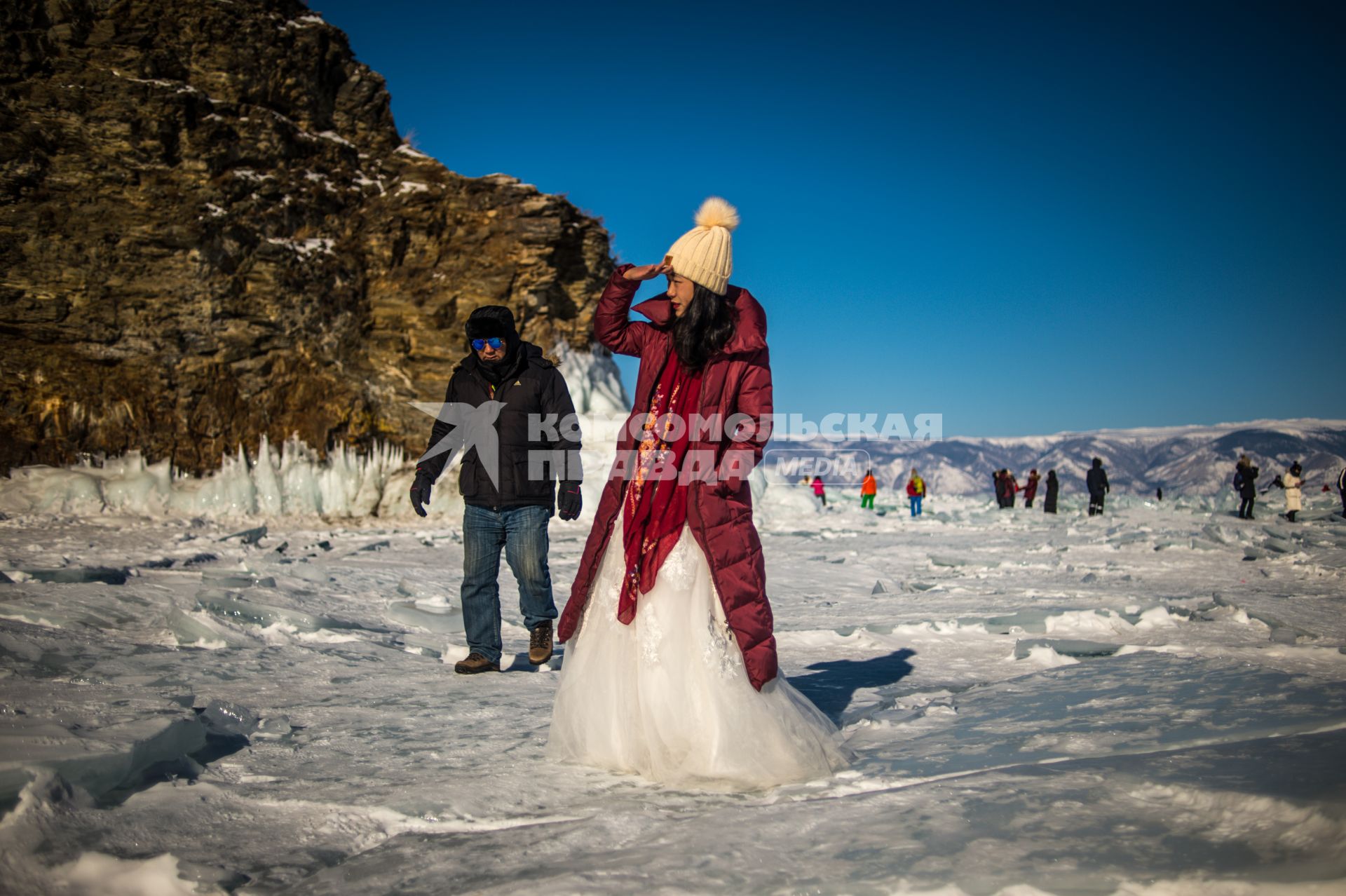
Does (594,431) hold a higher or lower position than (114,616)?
higher

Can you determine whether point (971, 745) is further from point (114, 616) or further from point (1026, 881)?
point (114, 616)

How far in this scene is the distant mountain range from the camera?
207ft

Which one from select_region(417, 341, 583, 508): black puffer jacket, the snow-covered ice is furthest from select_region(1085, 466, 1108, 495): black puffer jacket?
select_region(417, 341, 583, 508): black puffer jacket

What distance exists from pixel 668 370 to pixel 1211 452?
3798 inches

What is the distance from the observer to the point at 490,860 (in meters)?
1.93

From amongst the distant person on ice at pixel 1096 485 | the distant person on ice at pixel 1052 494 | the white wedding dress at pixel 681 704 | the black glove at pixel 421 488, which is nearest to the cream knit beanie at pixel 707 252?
the white wedding dress at pixel 681 704

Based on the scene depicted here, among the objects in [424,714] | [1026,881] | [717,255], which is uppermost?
[717,255]

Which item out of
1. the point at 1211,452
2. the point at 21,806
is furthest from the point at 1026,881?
the point at 1211,452

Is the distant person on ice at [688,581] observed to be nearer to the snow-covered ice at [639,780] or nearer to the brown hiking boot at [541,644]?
the snow-covered ice at [639,780]

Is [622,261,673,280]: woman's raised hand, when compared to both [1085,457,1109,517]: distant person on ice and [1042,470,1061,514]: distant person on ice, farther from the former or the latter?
[1042,470,1061,514]: distant person on ice

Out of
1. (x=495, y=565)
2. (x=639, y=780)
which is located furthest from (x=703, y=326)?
(x=495, y=565)

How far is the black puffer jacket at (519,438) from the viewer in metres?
4.35

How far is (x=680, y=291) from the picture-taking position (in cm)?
286

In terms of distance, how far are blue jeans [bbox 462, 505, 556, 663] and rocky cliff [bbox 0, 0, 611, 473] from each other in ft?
41.9
